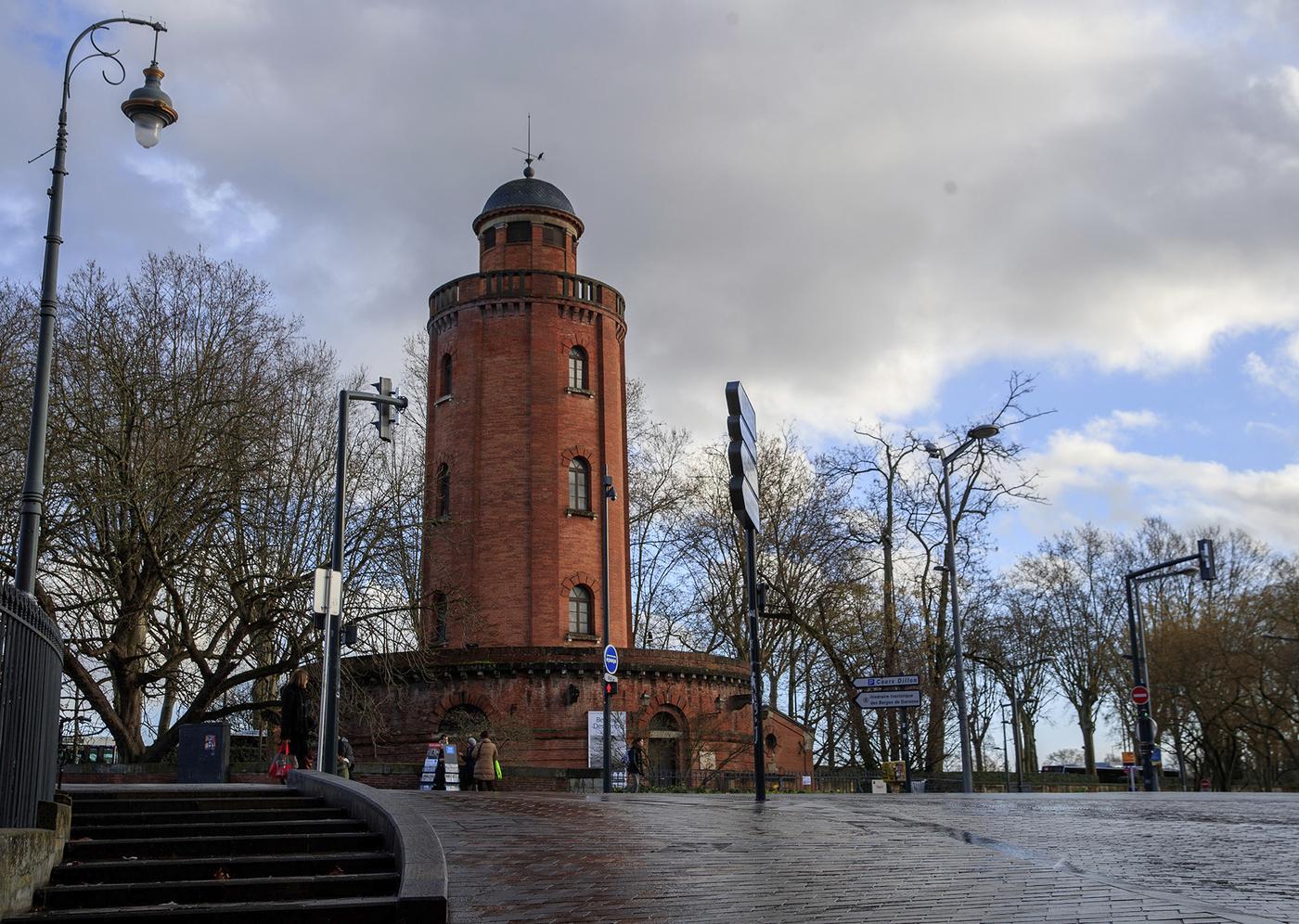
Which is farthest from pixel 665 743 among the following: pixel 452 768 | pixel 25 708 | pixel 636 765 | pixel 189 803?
pixel 25 708

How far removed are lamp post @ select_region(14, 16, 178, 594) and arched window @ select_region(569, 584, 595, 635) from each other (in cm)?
2475

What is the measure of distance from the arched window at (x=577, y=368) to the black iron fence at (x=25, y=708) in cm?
3054

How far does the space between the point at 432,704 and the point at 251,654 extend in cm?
1050

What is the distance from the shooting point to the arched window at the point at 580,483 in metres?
37.9

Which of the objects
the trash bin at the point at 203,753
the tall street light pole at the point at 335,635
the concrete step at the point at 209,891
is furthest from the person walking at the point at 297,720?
the concrete step at the point at 209,891

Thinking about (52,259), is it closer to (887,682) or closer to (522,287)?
(887,682)

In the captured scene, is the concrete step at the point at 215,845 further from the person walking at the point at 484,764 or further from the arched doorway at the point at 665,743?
the arched doorway at the point at 665,743

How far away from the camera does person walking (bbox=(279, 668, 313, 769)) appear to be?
56.6 feet

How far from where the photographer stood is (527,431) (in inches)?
1473

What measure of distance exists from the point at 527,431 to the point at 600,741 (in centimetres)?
955

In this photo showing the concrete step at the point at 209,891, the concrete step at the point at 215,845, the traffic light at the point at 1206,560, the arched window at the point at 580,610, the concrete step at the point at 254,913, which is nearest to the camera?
the concrete step at the point at 254,913

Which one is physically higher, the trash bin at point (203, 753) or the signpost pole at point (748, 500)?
the signpost pole at point (748, 500)

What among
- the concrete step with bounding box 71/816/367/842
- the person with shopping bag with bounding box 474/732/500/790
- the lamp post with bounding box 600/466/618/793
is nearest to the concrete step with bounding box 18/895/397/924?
the concrete step with bounding box 71/816/367/842

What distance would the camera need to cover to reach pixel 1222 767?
172 feet
